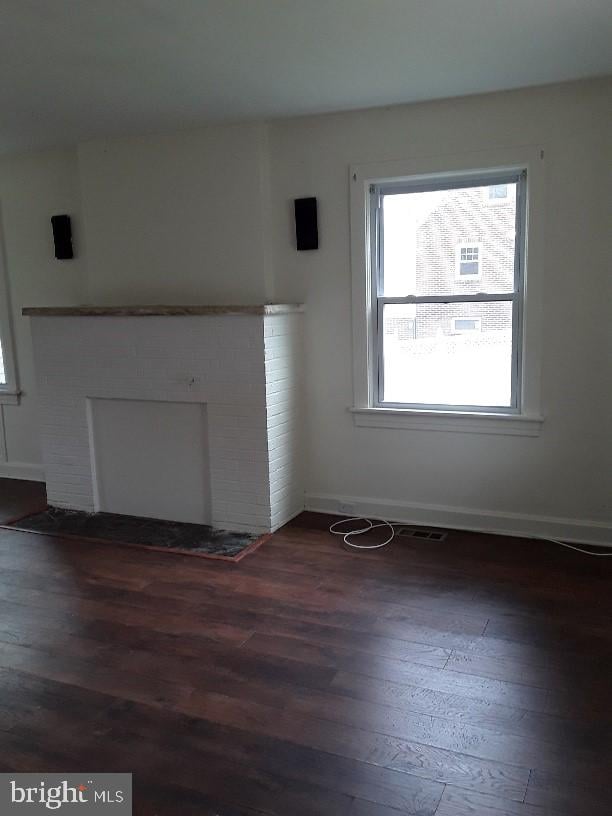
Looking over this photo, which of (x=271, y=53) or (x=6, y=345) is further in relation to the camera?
(x=6, y=345)

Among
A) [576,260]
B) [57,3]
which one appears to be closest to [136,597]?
[57,3]

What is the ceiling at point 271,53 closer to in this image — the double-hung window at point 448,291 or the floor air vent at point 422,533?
the double-hung window at point 448,291

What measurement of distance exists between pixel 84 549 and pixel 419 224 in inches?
106

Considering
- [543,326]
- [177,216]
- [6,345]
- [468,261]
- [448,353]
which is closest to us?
[543,326]

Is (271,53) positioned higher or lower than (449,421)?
higher

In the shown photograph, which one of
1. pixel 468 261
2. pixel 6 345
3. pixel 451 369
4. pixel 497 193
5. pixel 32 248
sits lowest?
pixel 451 369

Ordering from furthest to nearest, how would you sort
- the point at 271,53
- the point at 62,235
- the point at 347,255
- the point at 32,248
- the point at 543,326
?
the point at 32,248 < the point at 62,235 < the point at 347,255 < the point at 543,326 < the point at 271,53

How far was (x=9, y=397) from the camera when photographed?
Answer: 5215 millimetres

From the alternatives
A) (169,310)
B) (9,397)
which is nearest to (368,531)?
(169,310)

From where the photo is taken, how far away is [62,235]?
4.73 m

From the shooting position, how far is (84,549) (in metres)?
3.76

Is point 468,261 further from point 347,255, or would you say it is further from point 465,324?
point 347,255

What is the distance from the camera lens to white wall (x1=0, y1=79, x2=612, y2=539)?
11.3 ft

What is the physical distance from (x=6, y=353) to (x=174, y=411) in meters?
1.98
